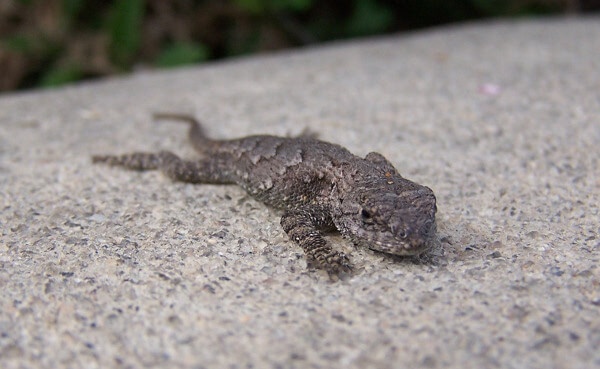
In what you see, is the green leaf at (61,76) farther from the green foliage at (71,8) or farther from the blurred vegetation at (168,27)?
the green foliage at (71,8)

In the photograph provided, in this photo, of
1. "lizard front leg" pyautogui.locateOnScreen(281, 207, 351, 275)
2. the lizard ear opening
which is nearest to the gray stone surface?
"lizard front leg" pyautogui.locateOnScreen(281, 207, 351, 275)

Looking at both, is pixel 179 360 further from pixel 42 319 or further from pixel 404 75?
pixel 404 75

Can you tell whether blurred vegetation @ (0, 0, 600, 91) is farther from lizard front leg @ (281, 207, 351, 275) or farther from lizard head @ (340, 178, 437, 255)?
lizard head @ (340, 178, 437, 255)

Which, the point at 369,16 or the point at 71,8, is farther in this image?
the point at 369,16

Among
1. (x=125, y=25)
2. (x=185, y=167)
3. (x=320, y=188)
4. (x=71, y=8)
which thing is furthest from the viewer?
(x=71, y=8)

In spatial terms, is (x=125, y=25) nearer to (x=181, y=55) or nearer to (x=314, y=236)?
(x=181, y=55)

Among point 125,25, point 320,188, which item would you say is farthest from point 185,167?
point 125,25
